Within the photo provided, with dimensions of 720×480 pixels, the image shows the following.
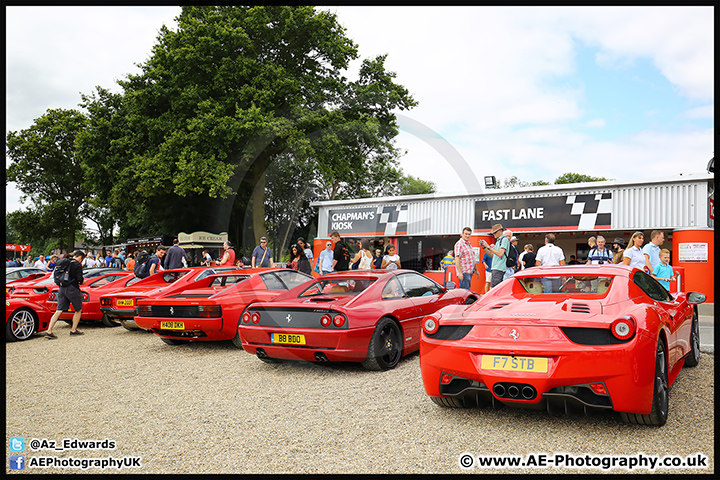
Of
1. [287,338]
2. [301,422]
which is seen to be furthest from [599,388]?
[287,338]

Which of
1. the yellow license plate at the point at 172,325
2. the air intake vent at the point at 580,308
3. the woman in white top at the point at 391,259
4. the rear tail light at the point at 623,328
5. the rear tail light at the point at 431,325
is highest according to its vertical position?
the woman in white top at the point at 391,259

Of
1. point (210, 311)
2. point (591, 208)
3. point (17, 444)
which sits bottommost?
point (17, 444)

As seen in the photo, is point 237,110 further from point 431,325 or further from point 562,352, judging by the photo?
point 562,352

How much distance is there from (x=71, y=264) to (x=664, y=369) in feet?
30.8

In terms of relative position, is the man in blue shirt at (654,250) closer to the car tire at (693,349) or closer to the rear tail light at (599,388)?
the car tire at (693,349)

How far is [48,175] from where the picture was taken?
3559 cm

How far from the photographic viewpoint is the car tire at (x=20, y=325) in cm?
876

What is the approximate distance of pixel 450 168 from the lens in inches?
339

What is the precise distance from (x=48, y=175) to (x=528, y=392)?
4056 centimetres

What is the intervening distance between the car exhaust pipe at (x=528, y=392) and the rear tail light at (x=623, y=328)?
2.20 ft

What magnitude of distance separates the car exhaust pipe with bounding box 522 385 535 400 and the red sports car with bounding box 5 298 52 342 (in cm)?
910

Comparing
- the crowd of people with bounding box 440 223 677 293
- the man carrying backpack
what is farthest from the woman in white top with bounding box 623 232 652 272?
the man carrying backpack

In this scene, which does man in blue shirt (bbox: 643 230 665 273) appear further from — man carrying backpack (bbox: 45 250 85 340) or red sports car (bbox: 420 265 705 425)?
man carrying backpack (bbox: 45 250 85 340)

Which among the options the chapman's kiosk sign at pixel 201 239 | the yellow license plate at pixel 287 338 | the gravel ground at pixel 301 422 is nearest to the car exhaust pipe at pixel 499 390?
the gravel ground at pixel 301 422
